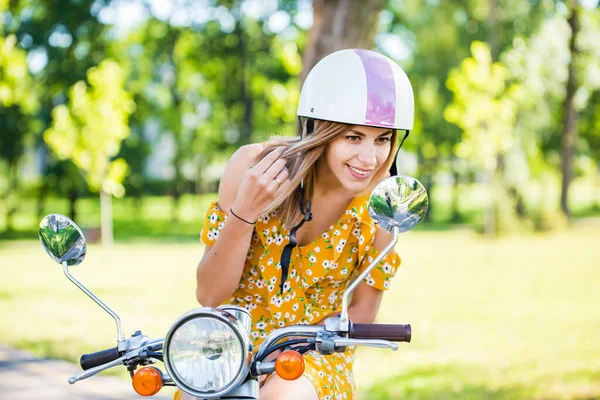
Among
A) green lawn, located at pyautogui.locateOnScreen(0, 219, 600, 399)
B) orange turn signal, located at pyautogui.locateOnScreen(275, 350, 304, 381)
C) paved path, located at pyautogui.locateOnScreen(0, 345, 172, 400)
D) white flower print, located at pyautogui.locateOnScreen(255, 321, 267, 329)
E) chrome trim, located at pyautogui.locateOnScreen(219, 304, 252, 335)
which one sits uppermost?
chrome trim, located at pyautogui.locateOnScreen(219, 304, 252, 335)

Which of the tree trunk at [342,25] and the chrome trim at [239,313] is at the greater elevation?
the tree trunk at [342,25]

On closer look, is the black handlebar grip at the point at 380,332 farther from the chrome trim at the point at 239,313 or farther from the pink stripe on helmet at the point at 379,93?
the pink stripe on helmet at the point at 379,93

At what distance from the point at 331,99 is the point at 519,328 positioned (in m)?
7.85

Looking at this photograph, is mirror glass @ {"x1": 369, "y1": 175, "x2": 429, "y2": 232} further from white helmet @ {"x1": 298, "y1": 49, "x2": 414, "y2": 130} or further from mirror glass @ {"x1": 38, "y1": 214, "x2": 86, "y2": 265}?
mirror glass @ {"x1": 38, "y1": 214, "x2": 86, "y2": 265}

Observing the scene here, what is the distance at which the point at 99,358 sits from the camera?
1957 mm

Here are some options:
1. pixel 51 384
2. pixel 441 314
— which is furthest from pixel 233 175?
pixel 441 314

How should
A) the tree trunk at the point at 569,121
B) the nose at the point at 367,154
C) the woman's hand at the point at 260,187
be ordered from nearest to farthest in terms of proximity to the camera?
the woman's hand at the point at 260,187 < the nose at the point at 367,154 < the tree trunk at the point at 569,121

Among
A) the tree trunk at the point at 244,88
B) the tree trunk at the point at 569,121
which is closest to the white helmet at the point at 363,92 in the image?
the tree trunk at the point at 569,121

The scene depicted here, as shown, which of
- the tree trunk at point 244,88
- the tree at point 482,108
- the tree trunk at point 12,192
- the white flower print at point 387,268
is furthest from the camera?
the tree trunk at point 244,88

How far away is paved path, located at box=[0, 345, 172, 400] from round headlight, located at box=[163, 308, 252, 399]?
3484 mm

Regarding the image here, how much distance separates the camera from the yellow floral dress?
8.46ft

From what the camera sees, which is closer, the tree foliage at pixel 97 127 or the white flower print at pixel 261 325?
the white flower print at pixel 261 325

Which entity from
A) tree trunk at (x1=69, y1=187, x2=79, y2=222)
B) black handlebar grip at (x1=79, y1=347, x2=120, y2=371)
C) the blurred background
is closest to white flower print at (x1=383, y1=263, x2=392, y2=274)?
black handlebar grip at (x1=79, y1=347, x2=120, y2=371)

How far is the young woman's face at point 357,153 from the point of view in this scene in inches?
93.4
